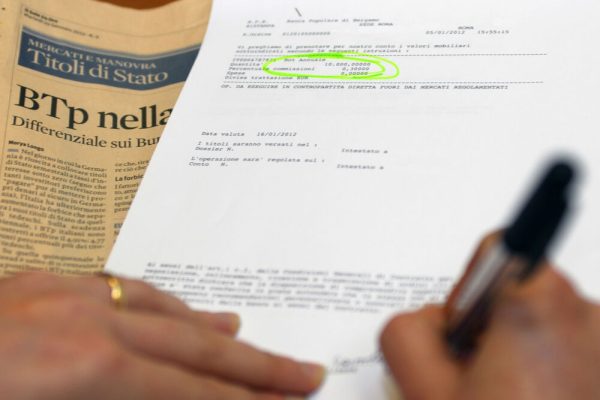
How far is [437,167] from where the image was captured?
1.66 ft

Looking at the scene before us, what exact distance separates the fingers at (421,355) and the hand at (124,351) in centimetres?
6

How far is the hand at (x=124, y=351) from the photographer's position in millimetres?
361

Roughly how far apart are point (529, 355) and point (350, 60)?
1.15 feet

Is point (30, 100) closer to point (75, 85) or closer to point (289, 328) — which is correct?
point (75, 85)

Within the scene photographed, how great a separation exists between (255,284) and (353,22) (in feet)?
0.94

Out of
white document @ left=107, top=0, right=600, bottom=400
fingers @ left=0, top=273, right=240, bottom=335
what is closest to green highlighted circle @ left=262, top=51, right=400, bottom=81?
white document @ left=107, top=0, right=600, bottom=400

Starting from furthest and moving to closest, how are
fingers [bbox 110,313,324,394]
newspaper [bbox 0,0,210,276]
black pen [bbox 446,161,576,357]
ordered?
1. newspaper [bbox 0,0,210,276]
2. fingers [bbox 110,313,324,394]
3. black pen [bbox 446,161,576,357]

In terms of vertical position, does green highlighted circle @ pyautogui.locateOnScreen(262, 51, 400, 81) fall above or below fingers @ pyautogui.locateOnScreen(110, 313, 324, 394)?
above

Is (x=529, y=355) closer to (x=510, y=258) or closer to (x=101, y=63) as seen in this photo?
(x=510, y=258)

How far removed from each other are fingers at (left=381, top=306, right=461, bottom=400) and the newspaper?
0.79 ft

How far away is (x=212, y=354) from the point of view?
404 millimetres

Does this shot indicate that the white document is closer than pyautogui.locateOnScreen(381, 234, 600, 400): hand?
No

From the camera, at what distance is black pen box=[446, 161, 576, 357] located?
27 cm

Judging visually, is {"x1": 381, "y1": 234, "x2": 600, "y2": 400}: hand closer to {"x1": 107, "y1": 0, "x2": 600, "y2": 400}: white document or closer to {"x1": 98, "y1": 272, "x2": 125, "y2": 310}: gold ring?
{"x1": 107, "y1": 0, "x2": 600, "y2": 400}: white document
